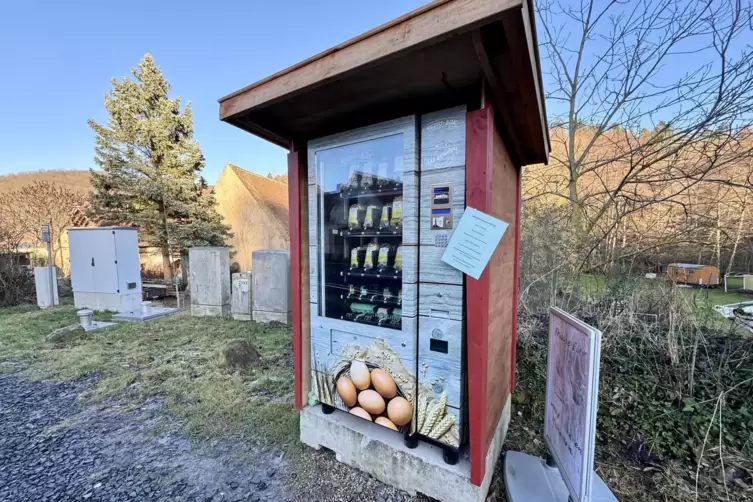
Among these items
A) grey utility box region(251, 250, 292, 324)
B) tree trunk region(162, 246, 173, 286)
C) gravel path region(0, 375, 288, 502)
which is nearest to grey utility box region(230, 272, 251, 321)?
grey utility box region(251, 250, 292, 324)

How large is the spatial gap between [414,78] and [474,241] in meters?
0.81

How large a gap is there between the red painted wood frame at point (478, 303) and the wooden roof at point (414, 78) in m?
0.16

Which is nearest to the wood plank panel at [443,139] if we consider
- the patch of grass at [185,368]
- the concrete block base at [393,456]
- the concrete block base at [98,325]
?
the concrete block base at [393,456]

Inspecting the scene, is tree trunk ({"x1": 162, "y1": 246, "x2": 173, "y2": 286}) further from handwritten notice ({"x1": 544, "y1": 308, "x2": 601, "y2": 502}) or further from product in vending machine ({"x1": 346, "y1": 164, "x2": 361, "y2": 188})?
handwritten notice ({"x1": 544, "y1": 308, "x2": 601, "y2": 502})

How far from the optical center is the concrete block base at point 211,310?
238 inches

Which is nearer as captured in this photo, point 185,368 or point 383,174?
point 383,174

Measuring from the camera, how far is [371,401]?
185 centimetres

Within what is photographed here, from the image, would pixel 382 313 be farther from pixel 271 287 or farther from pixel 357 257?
pixel 271 287

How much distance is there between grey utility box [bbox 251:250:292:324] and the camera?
543cm

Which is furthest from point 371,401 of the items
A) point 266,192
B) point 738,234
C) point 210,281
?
point 266,192

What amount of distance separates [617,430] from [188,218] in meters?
11.4

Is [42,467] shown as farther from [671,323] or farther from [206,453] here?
[671,323]

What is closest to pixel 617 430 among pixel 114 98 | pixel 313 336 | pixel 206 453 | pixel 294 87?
pixel 313 336

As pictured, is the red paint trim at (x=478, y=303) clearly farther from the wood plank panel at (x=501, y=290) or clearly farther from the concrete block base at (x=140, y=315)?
the concrete block base at (x=140, y=315)
